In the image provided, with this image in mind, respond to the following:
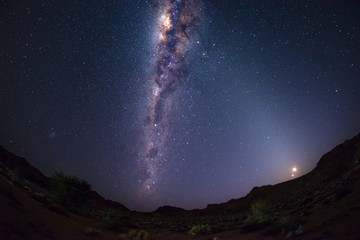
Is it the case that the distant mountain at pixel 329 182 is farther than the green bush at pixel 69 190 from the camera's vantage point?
No

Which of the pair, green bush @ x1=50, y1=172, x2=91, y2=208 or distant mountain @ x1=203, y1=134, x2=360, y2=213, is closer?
distant mountain @ x1=203, y1=134, x2=360, y2=213

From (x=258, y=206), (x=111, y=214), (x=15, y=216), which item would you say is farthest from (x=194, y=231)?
(x=15, y=216)

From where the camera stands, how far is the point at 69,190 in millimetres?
24266

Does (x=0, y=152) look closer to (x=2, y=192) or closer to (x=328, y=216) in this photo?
(x=2, y=192)

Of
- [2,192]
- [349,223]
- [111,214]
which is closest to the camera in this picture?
[349,223]

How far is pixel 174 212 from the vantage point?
76250mm

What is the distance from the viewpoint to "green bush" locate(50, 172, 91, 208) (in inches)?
933

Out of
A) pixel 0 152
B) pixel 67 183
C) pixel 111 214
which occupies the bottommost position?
pixel 111 214

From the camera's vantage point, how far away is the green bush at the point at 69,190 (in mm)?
23703

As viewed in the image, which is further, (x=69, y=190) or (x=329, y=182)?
(x=329, y=182)

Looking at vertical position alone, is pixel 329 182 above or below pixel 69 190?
below

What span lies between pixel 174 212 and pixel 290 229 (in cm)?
6967

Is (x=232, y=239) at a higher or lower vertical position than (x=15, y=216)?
lower

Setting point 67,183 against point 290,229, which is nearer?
point 290,229
